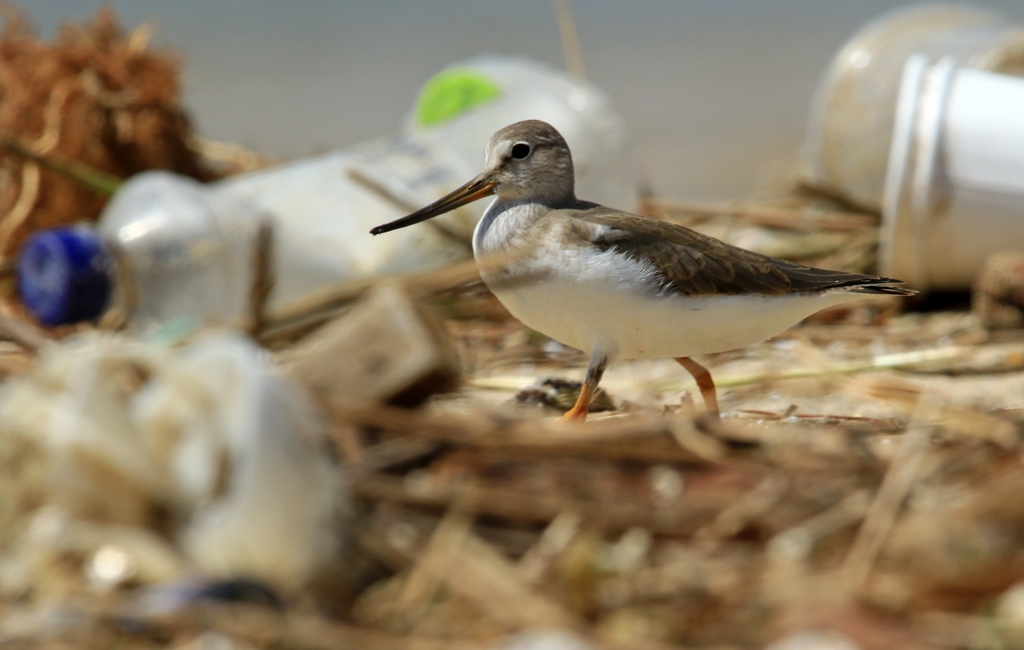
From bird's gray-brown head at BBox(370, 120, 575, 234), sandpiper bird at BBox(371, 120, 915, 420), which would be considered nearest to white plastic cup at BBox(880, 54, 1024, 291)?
sandpiper bird at BBox(371, 120, 915, 420)

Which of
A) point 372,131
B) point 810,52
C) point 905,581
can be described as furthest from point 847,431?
point 810,52

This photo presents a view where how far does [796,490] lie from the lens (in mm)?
1919

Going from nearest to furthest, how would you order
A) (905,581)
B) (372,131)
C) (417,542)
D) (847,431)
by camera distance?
(905,581)
(417,542)
(847,431)
(372,131)

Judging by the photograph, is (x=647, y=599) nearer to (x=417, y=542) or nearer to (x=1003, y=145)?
(x=417, y=542)

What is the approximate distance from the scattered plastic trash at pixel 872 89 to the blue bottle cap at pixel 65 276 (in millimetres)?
3392

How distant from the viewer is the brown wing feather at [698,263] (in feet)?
10.1

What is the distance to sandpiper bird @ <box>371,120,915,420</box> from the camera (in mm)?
2984

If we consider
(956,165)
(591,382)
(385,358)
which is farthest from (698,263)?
(956,165)

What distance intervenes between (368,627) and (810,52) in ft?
39.9

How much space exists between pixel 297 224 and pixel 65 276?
94 centimetres

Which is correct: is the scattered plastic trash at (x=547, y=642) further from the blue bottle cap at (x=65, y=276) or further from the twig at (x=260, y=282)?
the blue bottle cap at (x=65, y=276)

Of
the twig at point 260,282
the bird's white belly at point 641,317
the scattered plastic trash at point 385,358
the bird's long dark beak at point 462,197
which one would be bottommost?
the bird's white belly at point 641,317

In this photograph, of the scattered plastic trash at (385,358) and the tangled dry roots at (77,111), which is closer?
the scattered plastic trash at (385,358)

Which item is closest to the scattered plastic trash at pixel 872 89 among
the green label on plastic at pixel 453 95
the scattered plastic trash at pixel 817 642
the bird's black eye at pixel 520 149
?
the green label on plastic at pixel 453 95
